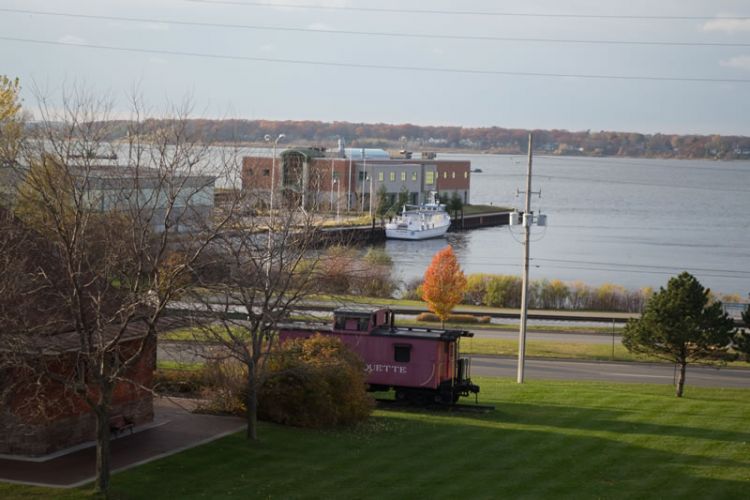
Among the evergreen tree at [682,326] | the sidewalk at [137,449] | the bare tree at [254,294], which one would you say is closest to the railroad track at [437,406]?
the bare tree at [254,294]

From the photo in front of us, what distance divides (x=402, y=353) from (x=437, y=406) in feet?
5.97

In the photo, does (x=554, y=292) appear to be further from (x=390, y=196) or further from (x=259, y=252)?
(x=390, y=196)

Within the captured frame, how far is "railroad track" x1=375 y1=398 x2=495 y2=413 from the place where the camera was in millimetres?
26969

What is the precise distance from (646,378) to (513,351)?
6.24 m

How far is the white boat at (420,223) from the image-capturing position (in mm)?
111000

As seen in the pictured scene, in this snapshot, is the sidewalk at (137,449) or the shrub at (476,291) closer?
the sidewalk at (137,449)

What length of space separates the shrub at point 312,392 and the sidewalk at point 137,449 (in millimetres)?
1014

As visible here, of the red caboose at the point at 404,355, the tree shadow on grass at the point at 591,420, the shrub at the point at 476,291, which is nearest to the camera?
the tree shadow on grass at the point at 591,420

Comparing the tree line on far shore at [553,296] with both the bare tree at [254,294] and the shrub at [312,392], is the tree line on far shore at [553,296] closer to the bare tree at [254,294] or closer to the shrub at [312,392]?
the bare tree at [254,294]

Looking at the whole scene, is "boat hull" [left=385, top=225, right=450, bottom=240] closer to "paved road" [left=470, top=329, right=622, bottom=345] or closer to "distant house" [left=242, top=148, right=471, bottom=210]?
"distant house" [left=242, top=148, right=471, bottom=210]

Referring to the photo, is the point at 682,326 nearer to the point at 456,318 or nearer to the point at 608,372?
the point at 608,372

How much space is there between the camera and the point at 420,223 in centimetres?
11244

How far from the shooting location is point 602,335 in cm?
4734

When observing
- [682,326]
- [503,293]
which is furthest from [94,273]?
[503,293]
